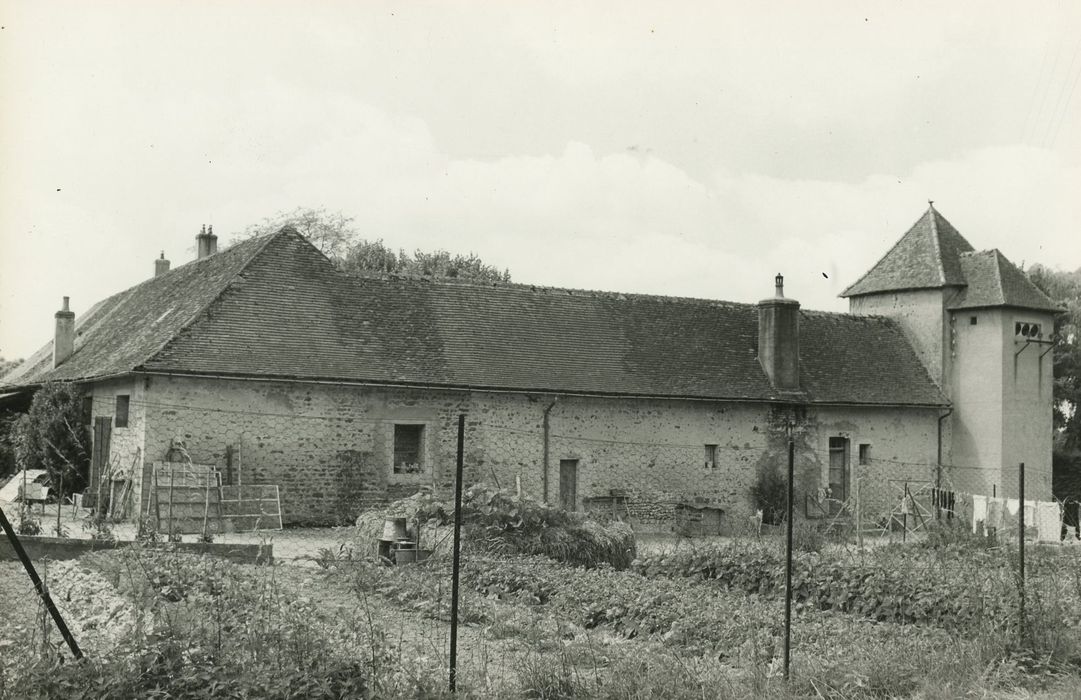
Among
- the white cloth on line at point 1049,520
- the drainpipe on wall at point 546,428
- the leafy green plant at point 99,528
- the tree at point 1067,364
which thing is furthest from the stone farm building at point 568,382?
the tree at point 1067,364

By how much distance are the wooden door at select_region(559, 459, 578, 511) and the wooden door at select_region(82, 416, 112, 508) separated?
10473mm

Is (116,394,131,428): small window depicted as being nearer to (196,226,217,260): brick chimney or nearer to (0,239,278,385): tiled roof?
(0,239,278,385): tiled roof

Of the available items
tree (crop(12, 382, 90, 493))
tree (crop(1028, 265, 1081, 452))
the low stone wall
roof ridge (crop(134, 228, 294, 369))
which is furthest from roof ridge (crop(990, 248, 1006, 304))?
tree (crop(12, 382, 90, 493))

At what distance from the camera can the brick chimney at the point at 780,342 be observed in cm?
2794

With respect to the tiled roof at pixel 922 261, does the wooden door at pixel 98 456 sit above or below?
below

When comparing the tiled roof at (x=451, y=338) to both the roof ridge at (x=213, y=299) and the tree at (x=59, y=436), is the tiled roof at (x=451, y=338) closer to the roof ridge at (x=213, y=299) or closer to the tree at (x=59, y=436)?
the roof ridge at (x=213, y=299)

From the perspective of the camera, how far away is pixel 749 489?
1056 inches

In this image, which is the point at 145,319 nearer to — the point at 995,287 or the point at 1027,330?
the point at 995,287

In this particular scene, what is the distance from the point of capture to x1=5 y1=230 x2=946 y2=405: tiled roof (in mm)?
22219

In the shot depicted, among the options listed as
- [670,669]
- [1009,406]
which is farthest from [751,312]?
[670,669]

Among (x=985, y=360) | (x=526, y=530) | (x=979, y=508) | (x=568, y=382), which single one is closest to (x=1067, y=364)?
(x=985, y=360)

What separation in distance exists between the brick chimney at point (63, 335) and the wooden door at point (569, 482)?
14.7 meters

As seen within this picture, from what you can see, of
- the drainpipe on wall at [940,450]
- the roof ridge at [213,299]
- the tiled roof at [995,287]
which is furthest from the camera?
the tiled roof at [995,287]

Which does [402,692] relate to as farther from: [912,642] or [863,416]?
[863,416]
